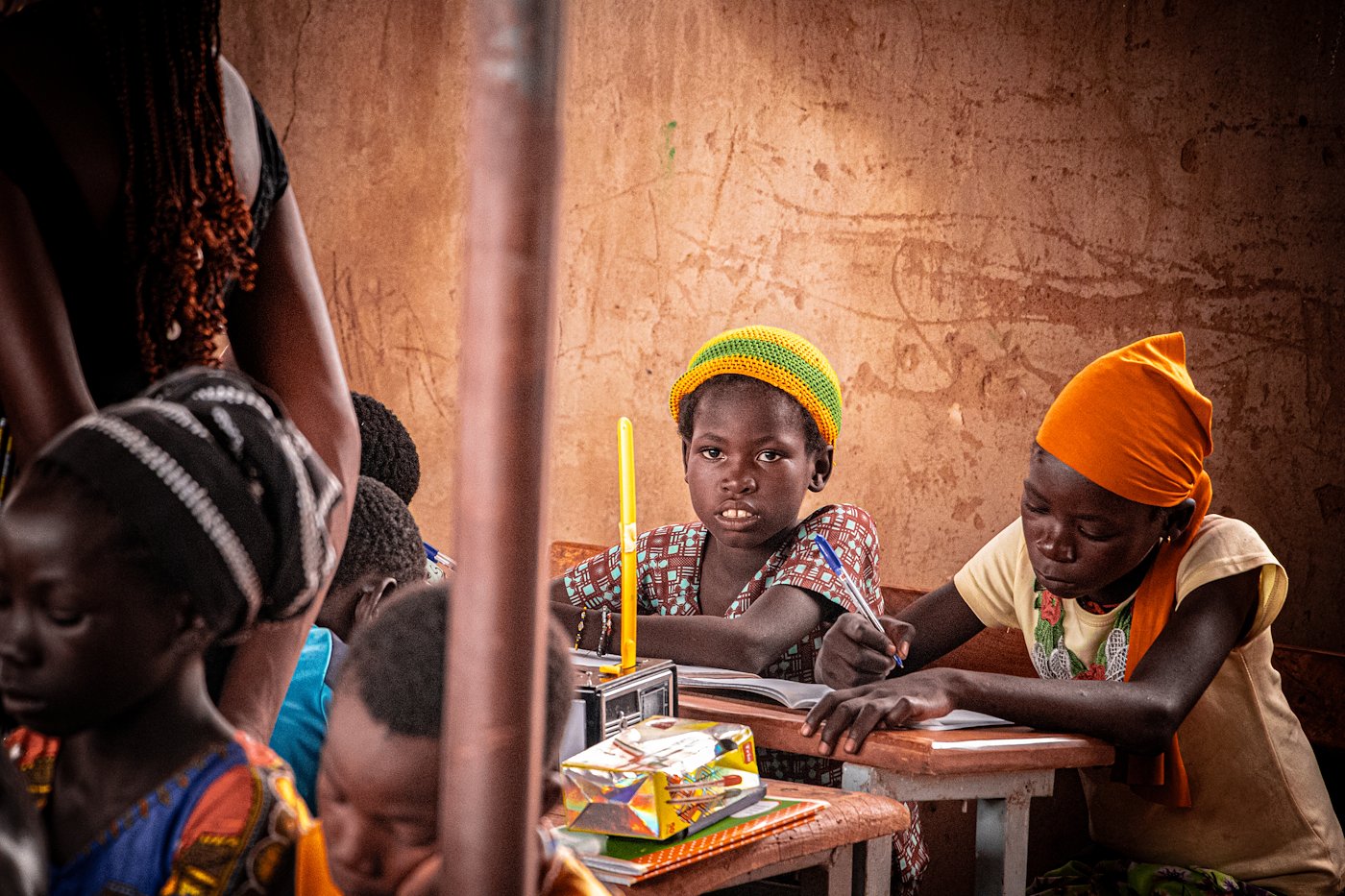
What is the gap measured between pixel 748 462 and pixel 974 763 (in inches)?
39.1

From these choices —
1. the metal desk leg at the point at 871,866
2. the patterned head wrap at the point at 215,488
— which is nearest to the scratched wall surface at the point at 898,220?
the metal desk leg at the point at 871,866

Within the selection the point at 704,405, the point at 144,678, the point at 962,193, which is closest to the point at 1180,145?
the point at 962,193

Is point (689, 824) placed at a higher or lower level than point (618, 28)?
lower

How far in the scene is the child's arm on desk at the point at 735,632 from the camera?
95.3 inches

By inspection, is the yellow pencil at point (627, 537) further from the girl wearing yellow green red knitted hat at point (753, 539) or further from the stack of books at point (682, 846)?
the girl wearing yellow green red knitted hat at point (753, 539)

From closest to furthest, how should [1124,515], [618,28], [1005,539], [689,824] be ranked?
[689,824] < [1124,515] < [1005,539] < [618,28]

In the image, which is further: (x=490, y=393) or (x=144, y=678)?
(x=144, y=678)

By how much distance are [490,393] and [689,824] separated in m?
1.10

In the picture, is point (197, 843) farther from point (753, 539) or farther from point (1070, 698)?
point (753, 539)

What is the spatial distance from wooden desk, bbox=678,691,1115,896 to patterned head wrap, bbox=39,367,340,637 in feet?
3.91

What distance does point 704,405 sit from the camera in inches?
108

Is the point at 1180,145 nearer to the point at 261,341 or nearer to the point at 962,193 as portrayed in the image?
the point at 962,193

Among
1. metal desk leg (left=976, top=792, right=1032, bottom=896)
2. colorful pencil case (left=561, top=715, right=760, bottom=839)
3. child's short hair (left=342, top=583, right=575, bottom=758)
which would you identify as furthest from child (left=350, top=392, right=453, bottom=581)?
child's short hair (left=342, top=583, right=575, bottom=758)

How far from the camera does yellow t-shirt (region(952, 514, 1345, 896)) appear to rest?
2.19m
